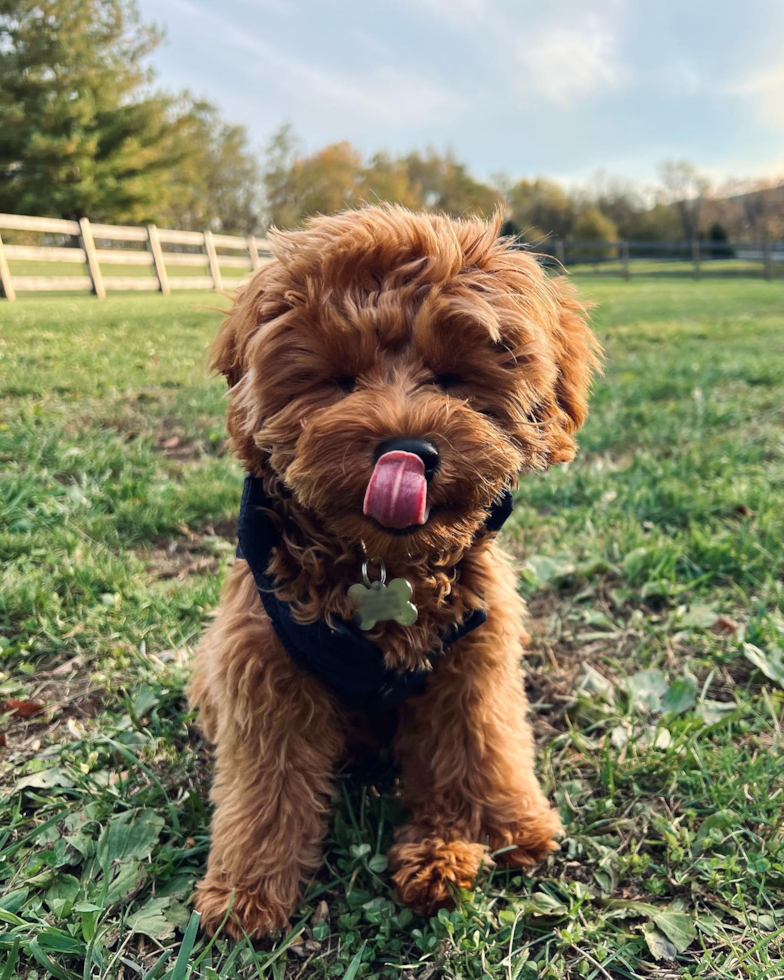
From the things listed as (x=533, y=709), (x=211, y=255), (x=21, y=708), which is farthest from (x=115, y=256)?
(x=533, y=709)

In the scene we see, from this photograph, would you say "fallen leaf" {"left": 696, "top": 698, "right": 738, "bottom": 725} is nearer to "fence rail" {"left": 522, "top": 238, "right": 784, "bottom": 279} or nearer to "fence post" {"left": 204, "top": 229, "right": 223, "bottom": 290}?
"fence post" {"left": 204, "top": 229, "right": 223, "bottom": 290}

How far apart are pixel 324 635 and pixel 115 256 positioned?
61.1ft

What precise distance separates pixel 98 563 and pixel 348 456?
6.73ft

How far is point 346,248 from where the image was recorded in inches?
62.6

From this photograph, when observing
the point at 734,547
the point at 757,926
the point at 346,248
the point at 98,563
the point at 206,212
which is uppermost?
the point at 206,212

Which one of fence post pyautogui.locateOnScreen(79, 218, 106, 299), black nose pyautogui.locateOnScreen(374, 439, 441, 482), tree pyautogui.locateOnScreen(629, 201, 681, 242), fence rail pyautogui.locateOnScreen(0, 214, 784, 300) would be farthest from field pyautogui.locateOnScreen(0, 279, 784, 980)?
tree pyautogui.locateOnScreen(629, 201, 681, 242)

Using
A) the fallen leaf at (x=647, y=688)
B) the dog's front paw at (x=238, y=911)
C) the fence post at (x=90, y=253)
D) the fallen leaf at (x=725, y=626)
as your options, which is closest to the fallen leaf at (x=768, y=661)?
the fallen leaf at (x=725, y=626)

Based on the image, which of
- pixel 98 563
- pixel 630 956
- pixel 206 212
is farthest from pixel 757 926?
pixel 206 212

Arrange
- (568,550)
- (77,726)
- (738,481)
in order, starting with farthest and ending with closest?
(738,481)
(568,550)
(77,726)

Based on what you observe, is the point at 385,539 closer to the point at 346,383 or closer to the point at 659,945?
the point at 346,383

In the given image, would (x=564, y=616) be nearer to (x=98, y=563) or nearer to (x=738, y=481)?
(x=738, y=481)

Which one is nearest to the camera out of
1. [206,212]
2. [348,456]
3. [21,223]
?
[348,456]

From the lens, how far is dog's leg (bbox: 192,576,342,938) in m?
1.76

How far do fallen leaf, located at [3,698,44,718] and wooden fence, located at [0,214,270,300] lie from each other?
6577 millimetres
